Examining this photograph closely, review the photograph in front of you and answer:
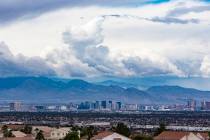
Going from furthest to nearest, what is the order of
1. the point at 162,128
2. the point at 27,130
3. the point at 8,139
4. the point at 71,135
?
the point at 27,130 → the point at 162,128 → the point at 8,139 → the point at 71,135

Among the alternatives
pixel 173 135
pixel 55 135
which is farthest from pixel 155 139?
pixel 55 135

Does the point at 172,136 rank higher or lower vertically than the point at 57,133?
lower

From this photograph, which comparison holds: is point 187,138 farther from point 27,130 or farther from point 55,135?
point 27,130

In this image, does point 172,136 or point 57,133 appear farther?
point 57,133

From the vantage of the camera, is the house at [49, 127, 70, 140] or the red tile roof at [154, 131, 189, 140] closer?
the red tile roof at [154, 131, 189, 140]

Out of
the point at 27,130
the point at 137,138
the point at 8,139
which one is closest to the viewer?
the point at 137,138

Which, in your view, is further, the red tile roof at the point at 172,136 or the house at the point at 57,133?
the house at the point at 57,133

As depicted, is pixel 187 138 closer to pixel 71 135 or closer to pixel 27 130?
pixel 71 135

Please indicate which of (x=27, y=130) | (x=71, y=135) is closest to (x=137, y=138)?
(x=71, y=135)

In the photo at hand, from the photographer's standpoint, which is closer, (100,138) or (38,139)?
(100,138)
